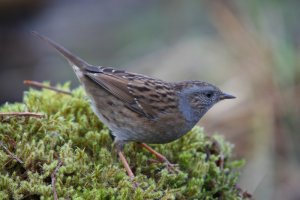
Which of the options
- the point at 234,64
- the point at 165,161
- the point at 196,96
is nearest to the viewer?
the point at 165,161

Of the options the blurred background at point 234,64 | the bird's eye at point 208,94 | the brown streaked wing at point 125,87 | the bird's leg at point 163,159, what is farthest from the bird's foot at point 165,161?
the blurred background at point 234,64

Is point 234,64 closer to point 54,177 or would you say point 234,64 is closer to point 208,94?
point 208,94

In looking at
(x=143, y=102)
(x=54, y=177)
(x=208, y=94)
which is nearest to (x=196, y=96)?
(x=208, y=94)

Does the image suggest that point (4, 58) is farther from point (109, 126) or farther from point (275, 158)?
point (109, 126)

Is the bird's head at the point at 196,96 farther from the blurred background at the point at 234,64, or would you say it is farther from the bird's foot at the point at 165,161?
the blurred background at the point at 234,64

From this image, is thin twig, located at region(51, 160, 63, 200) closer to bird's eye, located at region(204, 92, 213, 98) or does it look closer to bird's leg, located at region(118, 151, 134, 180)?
bird's leg, located at region(118, 151, 134, 180)
